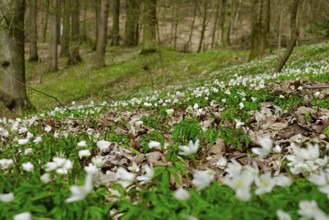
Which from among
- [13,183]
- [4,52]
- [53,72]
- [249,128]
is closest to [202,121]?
[249,128]

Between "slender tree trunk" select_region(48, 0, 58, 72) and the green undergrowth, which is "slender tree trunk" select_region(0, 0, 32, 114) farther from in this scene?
"slender tree trunk" select_region(48, 0, 58, 72)

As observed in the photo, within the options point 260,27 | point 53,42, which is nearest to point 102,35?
point 53,42

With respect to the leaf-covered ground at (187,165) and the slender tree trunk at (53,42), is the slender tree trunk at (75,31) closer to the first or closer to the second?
the slender tree trunk at (53,42)

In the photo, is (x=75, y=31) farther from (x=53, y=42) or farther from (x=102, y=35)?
(x=102, y=35)

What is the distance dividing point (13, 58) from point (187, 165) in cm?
936

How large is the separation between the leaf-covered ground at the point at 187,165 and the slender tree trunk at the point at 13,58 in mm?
5603

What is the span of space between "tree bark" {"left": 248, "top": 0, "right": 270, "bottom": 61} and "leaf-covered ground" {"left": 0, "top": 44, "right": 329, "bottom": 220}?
1365cm

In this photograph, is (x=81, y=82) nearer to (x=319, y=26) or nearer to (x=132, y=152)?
(x=319, y=26)

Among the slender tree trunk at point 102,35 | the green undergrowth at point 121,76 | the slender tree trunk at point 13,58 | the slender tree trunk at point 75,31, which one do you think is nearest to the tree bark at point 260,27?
the green undergrowth at point 121,76

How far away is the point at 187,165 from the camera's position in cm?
297

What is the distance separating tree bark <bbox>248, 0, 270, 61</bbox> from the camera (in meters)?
19.4

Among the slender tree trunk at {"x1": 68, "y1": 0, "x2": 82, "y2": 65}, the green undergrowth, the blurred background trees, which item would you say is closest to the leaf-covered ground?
the blurred background trees

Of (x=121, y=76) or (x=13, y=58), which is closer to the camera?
(x=13, y=58)

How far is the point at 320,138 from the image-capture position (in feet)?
10.5
